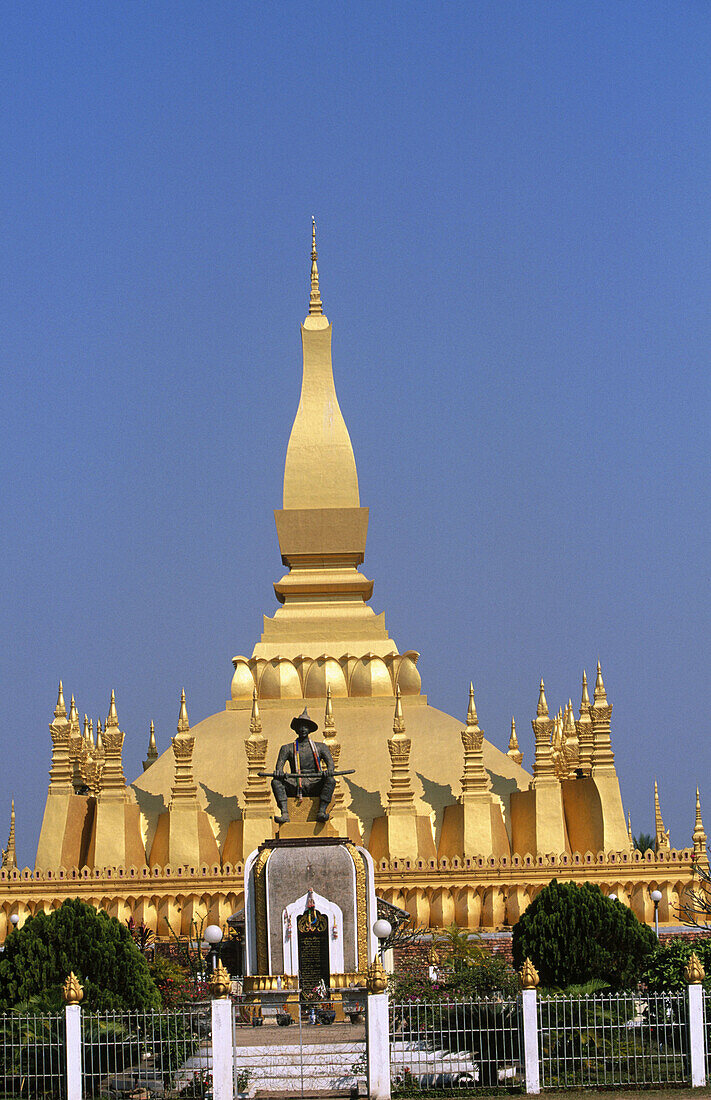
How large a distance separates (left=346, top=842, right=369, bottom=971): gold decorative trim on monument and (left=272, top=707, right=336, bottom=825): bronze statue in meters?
0.74

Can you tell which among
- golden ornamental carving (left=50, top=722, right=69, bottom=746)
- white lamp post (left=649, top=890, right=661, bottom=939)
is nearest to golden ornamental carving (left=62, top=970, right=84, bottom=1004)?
white lamp post (left=649, top=890, right=661, bottom=939)

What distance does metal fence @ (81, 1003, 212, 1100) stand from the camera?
20.8 meters

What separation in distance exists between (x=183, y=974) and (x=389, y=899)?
7.66 metres

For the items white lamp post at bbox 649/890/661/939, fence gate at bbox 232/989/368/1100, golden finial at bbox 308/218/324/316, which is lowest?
fence gate at bbox 232/989/368/1100

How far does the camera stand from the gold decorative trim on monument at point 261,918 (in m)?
27.6

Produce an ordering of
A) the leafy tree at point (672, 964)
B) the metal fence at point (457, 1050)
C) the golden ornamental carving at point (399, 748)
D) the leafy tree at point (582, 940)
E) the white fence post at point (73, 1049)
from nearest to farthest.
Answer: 1. the white fence post at point (73, 1049)
2. the metal fence at point (457, 1050)
3. the leafy tree at point (672, 964)
4. the leafy tree at point (582, 940)
5. the golden ornamental carving at point (399, 748)

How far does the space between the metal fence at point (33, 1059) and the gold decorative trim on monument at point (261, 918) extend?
248 inches

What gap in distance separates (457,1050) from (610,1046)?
1533 mm

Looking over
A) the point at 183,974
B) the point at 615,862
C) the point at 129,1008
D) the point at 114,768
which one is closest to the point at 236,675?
the point at 114,768

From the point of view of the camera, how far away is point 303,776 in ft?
92.5

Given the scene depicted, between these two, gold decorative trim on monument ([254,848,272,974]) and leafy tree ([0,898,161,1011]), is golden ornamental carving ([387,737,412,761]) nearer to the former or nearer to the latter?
gold decorative trim on monument ([254,848,272,974])

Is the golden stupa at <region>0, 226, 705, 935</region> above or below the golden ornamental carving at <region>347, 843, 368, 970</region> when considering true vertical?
above

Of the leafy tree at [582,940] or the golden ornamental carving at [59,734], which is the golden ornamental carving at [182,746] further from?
the leafy tree at [582,940]

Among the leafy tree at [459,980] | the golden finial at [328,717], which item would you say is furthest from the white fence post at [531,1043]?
the golden finial at [328,717]
